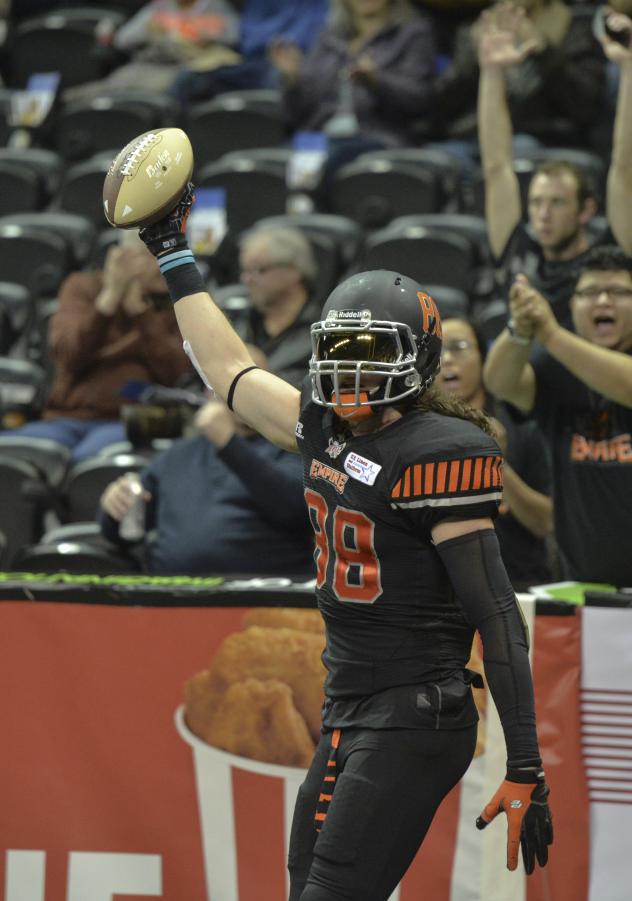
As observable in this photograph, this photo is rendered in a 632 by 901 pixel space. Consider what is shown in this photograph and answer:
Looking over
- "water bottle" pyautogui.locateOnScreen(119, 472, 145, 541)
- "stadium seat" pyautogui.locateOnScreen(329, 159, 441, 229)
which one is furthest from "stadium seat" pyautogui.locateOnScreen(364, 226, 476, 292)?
"water bottle" pyautogui.locateOnScreen(119, 472, 145, 541)

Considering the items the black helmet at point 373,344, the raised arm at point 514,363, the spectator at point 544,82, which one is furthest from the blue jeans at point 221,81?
the black helmet at point 373,344

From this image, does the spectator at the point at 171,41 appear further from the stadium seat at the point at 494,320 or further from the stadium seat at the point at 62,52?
the stadium seat at the point at 494,320

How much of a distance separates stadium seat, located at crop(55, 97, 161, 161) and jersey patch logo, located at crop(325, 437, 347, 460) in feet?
20.3

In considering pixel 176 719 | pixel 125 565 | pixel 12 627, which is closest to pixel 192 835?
pixel 176 719

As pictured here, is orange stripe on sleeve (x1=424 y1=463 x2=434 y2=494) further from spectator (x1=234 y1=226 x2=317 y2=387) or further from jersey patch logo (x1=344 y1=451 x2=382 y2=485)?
spectator (x1=234 y1=226 x2=317 y2=387)

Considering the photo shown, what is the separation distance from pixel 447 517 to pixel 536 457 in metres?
2.24

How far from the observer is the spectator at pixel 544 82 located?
7.73 metres

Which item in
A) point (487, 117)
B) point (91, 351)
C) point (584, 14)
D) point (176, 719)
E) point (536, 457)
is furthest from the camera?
point (584, 14)

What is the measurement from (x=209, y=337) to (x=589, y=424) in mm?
1616

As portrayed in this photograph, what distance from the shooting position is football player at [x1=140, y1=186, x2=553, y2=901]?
9.09 feet

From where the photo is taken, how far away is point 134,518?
4918mm

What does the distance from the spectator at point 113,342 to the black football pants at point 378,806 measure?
373 cm

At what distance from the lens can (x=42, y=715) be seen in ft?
13.4

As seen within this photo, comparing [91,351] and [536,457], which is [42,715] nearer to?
[536,457]
